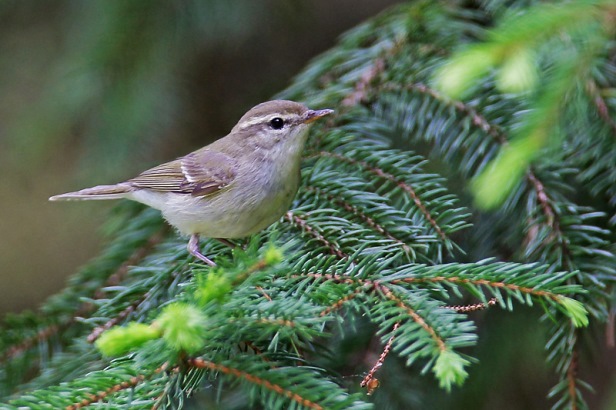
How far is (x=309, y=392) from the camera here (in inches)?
58.8

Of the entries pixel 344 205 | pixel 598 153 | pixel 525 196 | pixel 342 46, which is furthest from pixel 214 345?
pixel 342 46

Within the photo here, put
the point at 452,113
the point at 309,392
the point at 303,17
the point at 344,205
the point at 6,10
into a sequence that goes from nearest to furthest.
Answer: the point at 309,392 → the point at 344,205 → the point at 452,113 → the point at 6,10 → the point at 303,17

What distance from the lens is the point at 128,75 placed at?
353 cm

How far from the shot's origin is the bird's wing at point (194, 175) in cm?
315

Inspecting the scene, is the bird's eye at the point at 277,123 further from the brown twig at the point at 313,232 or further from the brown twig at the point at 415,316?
the brown twig at the point at 415,316

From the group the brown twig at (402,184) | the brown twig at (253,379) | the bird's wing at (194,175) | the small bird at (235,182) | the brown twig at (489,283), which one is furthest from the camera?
the bird's wing at (194,175)

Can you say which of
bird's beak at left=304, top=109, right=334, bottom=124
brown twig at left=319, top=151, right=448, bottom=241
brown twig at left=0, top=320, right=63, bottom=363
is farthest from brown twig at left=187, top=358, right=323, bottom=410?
bird's beak at left=304, top=109, right=334, bottom=124

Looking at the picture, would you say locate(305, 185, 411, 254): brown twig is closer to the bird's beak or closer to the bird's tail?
the bird's beak

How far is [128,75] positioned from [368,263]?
2133 millimetres

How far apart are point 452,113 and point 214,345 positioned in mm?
1535

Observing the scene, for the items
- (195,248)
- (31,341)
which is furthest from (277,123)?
(31,341)

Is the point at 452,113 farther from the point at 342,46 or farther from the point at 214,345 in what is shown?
the point at 214,345

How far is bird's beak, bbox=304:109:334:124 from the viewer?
285cm

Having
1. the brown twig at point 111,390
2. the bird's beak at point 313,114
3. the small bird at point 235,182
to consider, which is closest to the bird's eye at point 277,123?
the small bird at point 235,182
